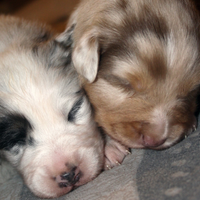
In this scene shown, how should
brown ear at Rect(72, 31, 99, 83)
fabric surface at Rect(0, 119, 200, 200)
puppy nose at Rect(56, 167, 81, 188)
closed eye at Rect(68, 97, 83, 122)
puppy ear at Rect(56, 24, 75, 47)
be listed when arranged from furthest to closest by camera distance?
puppy ear at Rect(56, 24, 75, 47), closed eye at Rect(68, 97, 83, 122), brown ear at Rect(72, 31, 99, 83), puppy nose at Rect(56, 167, 81, 188), fabric surface at Rect(0, 119, 200, 200)

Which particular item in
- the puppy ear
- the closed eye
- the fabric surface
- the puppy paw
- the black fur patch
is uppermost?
the puppy ear

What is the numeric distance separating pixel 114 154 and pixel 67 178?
1.70 ft

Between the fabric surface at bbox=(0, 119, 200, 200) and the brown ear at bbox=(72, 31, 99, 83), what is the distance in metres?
0.68

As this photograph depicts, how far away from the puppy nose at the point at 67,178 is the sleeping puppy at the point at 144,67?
1.32 feet

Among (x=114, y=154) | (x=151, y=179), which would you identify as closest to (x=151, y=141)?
(x=151, y=179)

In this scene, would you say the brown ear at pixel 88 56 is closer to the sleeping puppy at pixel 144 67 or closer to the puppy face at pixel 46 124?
the sleeping puppy at pixel 144 67

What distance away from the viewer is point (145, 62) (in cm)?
195

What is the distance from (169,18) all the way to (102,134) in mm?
1032

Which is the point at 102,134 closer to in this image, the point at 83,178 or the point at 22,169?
the point at 83,178

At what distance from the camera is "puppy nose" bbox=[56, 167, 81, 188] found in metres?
1.92

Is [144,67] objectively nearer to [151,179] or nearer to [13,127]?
[151,179]

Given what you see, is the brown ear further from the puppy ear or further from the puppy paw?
the puppy paw

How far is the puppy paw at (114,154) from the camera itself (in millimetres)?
2274

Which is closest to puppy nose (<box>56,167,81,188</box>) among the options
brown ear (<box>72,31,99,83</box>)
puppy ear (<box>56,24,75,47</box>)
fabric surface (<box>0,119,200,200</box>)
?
fabric surface (<box>0,119,200,200</box>)
